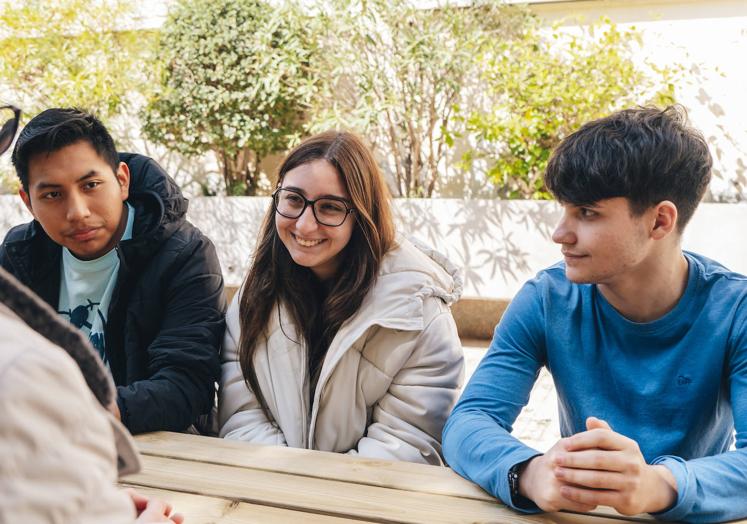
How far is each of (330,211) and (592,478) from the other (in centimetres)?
115

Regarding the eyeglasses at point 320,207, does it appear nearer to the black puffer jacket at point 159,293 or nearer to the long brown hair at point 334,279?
the long brown hair at point 334,279

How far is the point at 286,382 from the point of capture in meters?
2.17

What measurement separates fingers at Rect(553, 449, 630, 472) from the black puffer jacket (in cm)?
111

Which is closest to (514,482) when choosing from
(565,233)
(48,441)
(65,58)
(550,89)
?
(565,233)

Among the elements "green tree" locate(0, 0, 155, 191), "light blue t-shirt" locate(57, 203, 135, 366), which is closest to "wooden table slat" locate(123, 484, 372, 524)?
"light blue t-shirt" locate(57, 203, 135, 366)

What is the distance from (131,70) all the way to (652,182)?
688cm

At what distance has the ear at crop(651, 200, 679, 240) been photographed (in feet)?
5.67

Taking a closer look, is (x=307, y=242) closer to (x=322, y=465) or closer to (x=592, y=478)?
(x=322, y=465)

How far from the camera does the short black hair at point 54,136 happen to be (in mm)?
2129

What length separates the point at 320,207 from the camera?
217cm

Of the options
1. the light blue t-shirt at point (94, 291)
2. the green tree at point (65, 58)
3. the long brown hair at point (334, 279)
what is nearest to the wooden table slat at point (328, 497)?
the long brown hair at point (334, 279)

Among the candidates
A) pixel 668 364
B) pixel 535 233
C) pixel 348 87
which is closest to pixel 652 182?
pixel 668 364

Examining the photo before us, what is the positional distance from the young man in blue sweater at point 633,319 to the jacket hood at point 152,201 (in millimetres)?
1108

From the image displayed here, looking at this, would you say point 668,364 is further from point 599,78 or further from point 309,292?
point 599,78
